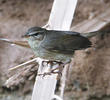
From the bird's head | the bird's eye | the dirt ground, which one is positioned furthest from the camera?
the dirt ground

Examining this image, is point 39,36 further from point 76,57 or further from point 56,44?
point 76,57

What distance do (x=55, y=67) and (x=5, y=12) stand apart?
1454 millimetres

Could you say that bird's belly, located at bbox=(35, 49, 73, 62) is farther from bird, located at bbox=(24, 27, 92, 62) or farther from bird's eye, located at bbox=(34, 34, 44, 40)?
bird's eye, located at bbox=(34, 34, 44, 40)

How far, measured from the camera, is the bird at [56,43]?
3.87 meters

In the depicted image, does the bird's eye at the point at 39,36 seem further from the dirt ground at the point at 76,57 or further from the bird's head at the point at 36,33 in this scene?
the dirt ground at the point at 76,57

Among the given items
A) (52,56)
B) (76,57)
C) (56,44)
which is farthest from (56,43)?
(76,57)

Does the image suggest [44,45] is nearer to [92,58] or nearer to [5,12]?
[92,58]

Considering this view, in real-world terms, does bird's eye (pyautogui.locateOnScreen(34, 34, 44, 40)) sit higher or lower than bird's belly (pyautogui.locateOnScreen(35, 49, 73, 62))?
higher

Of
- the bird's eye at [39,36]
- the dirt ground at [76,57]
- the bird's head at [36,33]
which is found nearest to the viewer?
the bird's head at [36,33]

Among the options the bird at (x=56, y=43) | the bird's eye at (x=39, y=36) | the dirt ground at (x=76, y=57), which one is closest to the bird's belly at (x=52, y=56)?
the bird at (x=56, y=43)

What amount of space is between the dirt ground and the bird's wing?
55 centimetres

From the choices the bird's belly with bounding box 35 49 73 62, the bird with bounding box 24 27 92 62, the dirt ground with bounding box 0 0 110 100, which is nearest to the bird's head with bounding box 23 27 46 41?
the bird with bounding box 24 27 92 62

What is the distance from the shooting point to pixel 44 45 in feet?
13.0

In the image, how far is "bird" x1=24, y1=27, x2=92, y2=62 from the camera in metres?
3.87
